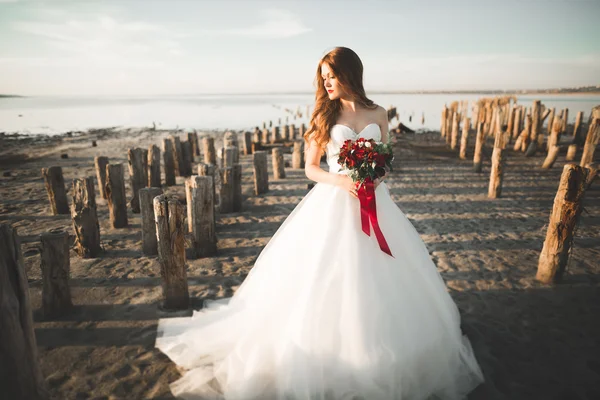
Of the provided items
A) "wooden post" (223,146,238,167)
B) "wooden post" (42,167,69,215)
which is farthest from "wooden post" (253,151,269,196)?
"wooden post" (42,167,69,215)

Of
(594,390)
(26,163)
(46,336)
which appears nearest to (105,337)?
(46,336)

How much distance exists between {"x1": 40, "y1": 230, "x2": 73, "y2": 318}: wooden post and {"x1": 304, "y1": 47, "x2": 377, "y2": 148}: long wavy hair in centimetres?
310

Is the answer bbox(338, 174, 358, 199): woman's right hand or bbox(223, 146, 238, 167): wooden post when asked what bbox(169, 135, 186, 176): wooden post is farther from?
bbox(338, 174, 358, 199): woman's right hand

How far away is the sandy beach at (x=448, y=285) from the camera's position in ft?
10.1

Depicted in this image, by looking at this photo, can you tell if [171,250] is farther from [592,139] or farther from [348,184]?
[592,139]

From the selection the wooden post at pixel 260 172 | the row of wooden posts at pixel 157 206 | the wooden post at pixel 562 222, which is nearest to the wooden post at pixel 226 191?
the row of wooden posts at pixel 157 206

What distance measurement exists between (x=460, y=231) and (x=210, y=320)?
17.6 feet

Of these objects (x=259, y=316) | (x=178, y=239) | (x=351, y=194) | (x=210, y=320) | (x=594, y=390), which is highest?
(x=351, y=194)

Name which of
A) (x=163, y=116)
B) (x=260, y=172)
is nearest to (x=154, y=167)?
(x=260, y=172)

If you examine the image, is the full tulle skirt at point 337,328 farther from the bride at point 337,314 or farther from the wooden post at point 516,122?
the wooden post at point 516,122

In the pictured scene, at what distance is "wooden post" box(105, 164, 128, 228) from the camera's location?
21.0 ft

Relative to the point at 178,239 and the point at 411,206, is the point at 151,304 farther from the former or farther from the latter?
the point at 411,206

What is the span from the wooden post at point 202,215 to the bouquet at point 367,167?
3.18 m

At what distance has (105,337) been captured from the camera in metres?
3.62
